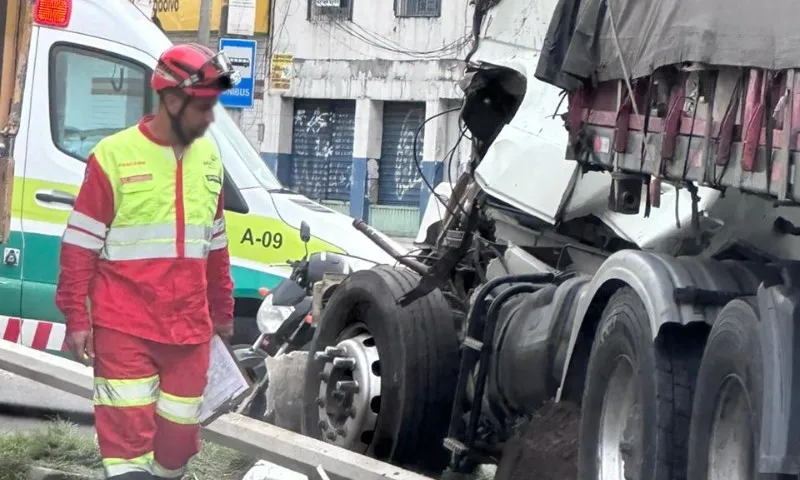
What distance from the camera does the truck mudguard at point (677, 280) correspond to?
4480 millimetres

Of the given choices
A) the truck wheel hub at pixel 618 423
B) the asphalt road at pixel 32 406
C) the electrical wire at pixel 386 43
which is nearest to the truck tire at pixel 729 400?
the truck wheel hub at pixel 618 423

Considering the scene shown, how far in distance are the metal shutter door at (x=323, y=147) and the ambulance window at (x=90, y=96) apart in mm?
23467

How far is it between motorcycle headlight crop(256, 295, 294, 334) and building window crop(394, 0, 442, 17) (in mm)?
22670

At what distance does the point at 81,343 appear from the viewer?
492cm

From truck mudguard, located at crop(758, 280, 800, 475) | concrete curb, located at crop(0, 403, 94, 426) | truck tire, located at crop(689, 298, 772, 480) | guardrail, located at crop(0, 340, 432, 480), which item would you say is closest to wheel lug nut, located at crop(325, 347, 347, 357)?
guardrail, located at crop(0, 340, 432, 480)

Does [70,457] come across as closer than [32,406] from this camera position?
Yes

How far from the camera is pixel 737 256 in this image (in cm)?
498

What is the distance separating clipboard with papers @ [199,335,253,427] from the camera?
5.48 meters

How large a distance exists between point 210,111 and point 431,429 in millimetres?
2180

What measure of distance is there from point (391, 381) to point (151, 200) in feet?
6.57

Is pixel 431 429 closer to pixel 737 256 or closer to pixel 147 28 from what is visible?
pixel 737 256

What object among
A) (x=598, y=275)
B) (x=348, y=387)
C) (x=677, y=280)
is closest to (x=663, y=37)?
(x=677, y=280)

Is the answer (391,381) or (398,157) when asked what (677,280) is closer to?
(391,381)

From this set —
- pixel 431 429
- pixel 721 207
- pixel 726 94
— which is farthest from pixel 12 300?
pixel 726 94
